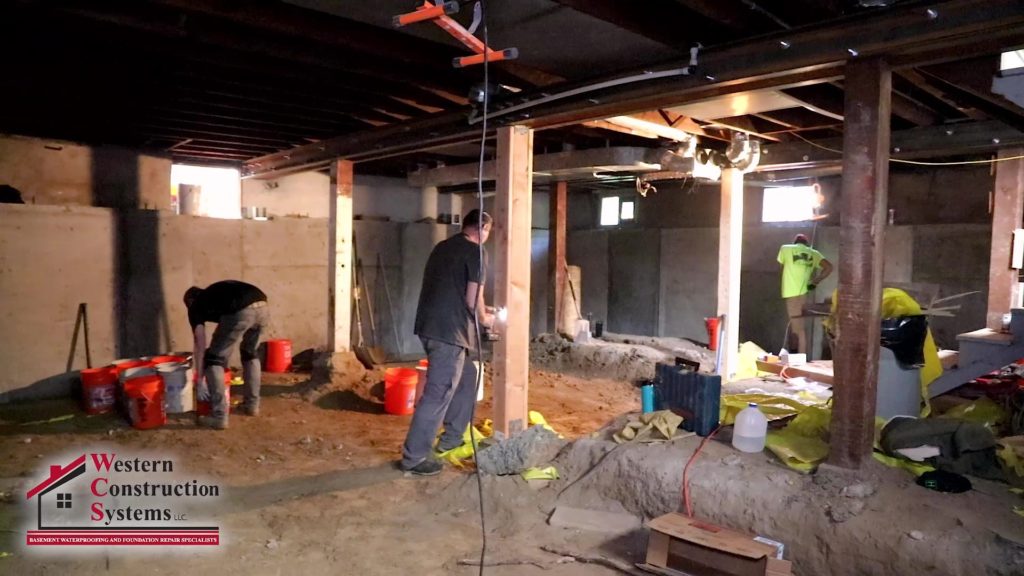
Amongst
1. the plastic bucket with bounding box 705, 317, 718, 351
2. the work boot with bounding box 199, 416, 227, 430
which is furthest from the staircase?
the work boot with bounding box 199, 416, 227, 430

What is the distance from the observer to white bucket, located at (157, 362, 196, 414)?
4891mm

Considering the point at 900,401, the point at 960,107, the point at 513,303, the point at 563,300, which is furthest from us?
the point at 563,300

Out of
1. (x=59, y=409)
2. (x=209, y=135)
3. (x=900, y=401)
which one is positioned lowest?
(x=59, y=409)

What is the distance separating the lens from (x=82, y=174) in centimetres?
636

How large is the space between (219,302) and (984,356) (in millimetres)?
5282

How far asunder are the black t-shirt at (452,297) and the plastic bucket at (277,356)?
3605 millimetres

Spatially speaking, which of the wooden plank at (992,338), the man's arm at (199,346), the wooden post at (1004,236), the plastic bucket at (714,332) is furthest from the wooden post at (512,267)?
the wooden post at (1004,236)

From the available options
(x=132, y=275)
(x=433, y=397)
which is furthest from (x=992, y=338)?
(x=132, y=275)

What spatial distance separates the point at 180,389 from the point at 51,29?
110 inches

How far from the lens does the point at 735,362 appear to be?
6.11m

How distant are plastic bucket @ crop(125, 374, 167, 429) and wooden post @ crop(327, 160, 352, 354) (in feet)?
5.13

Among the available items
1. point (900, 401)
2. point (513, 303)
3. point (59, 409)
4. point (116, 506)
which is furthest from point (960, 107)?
point (59, 409)

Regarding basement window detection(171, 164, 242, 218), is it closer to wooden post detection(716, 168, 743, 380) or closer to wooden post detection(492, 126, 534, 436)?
wooden post detection(492, 126, 534, 436)

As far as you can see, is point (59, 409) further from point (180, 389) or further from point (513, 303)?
point (513, 303)
